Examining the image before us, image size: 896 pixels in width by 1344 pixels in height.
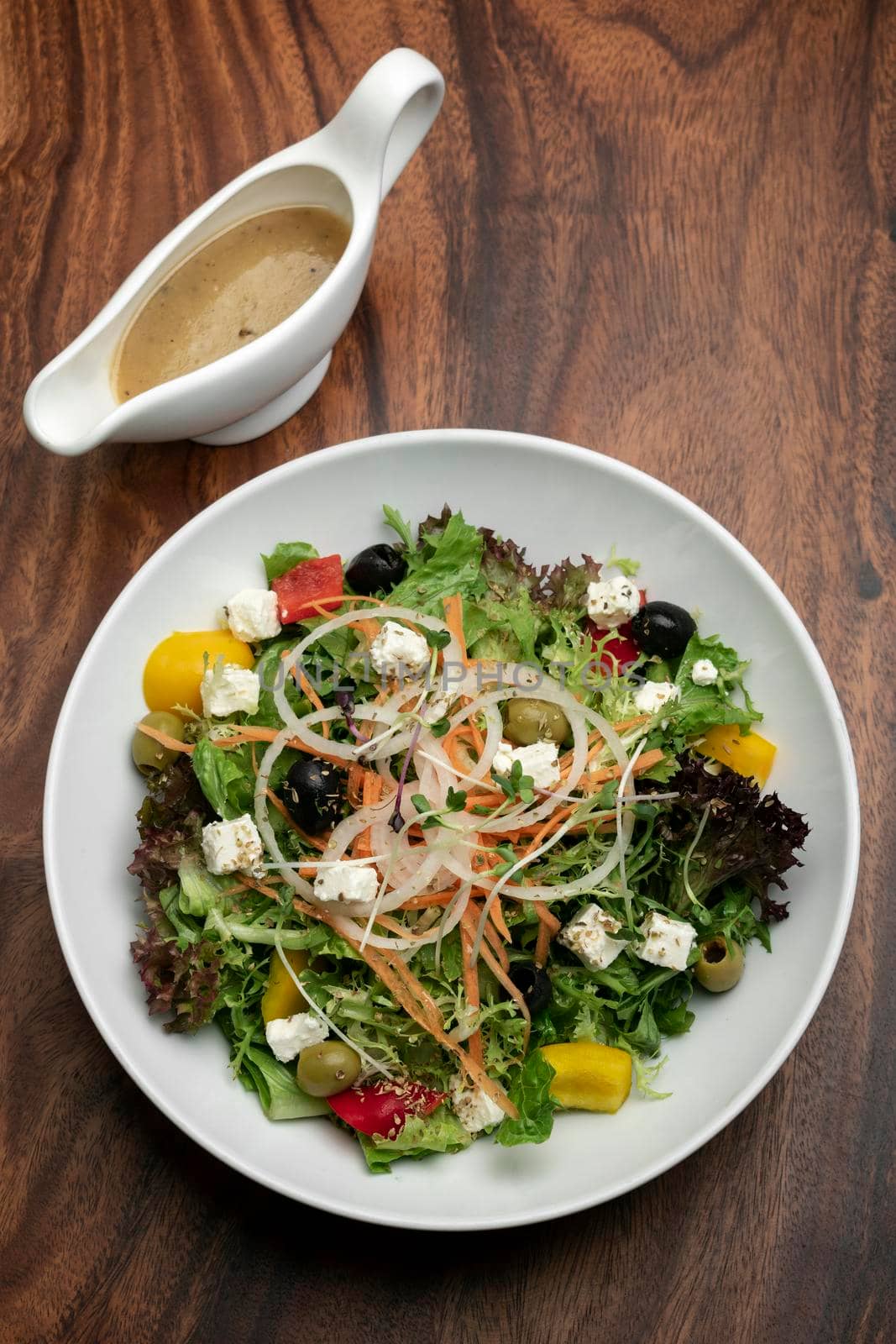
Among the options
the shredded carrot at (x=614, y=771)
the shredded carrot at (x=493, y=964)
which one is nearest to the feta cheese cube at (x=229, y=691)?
the shredded carrot at (x=493, y=964)

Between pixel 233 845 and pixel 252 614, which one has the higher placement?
pixel 252 614

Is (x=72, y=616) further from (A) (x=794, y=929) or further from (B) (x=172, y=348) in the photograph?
(A) (x=794, y=929)

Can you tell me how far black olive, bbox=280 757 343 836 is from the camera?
2.49 m

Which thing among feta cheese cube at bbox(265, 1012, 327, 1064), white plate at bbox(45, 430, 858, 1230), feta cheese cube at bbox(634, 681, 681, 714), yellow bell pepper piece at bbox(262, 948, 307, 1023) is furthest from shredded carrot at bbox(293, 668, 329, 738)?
feta cheese cube at bbox(634, 681, 681, 714)

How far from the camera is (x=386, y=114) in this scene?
262 centimetres

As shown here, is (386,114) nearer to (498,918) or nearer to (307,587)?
(307,587)

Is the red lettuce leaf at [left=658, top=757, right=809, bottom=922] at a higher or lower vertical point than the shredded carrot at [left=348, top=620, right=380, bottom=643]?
lower

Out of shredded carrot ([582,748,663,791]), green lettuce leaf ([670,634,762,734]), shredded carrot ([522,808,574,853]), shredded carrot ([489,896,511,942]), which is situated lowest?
shredded carrot ([489,896,511,942])

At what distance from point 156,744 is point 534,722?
94 cm


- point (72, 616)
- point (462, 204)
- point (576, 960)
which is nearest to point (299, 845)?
point (576, 960)

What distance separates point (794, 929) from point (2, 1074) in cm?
211

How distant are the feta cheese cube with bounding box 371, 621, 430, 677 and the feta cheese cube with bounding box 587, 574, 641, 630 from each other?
46cm

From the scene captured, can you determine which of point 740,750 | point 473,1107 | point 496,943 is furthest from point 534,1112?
point 740,750

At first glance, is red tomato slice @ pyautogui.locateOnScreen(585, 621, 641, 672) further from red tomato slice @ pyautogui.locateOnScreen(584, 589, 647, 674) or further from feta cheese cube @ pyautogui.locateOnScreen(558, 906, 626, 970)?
feta cheese cube @ pyautogui.locateOnScreen(558, 906, 626, 970)
